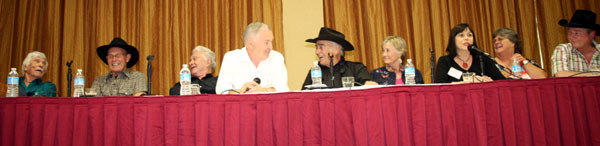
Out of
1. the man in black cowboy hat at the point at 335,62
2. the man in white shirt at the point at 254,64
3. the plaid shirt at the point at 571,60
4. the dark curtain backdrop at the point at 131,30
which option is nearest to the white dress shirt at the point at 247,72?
the man in white shirt at the point at 254,64

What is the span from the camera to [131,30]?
456cm

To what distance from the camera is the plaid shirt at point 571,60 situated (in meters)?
3.46


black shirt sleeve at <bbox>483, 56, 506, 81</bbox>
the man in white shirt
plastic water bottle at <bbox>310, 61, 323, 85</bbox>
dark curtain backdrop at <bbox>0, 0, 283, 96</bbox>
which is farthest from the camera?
dark curtain backdrop at <bbox>0, 0, 283, 96</bbox>

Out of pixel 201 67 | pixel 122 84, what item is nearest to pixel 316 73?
pixel 201 67

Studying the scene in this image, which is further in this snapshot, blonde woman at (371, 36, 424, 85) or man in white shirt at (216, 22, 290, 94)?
blonde woman at (371, 36, 424, 85)

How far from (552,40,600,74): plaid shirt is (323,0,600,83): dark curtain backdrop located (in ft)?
3.58

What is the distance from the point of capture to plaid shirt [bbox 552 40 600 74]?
3455mm

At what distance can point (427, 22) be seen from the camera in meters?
4.58

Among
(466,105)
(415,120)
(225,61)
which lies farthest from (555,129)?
(225,61)

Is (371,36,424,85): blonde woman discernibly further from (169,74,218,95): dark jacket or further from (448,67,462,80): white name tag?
(169,74,218,95): dark jacket

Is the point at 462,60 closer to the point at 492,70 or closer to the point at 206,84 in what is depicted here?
the point at 492,70

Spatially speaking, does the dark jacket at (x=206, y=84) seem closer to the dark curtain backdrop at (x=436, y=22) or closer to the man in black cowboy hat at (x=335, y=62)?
the man in black cowboy hat at (x=335, y=62)

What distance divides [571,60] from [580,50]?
0.40 ft

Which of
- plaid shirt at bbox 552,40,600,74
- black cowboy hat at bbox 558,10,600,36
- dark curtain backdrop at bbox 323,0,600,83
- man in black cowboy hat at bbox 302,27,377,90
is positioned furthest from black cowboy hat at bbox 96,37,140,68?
black cowboy hat at bbox 558,10,600,36
